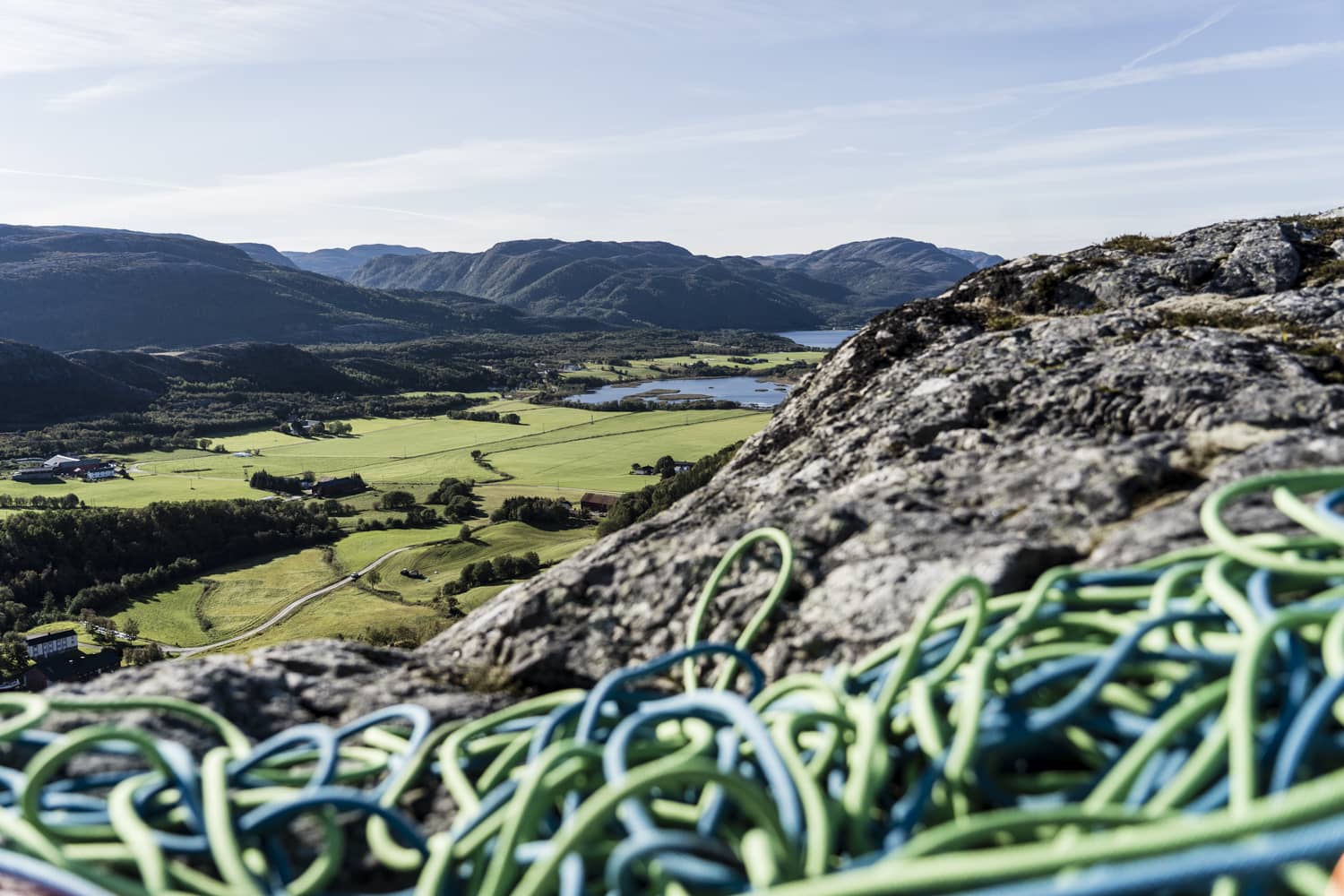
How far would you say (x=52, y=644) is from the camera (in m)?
46.4

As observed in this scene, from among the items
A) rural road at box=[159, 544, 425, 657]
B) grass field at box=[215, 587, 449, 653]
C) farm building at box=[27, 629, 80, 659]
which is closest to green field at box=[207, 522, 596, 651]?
grass field at box=[215, 587, 449, 653]

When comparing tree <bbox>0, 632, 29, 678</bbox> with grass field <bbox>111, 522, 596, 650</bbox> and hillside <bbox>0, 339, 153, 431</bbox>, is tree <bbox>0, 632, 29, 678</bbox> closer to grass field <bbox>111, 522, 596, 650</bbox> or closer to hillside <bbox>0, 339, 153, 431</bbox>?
grass field <bbox>111, 522, 596, 650</bbox>

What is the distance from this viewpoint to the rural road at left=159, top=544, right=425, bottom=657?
154 ft

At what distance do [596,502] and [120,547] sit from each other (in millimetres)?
37235

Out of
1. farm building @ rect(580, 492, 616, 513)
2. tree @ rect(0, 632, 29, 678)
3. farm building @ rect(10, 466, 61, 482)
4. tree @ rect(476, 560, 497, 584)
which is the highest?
farm building @ rect(10, 466, 61, 482)

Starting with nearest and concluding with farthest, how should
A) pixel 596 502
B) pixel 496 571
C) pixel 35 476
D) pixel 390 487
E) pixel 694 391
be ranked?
1. pixel 496 571
2. pixel 596 502
3. pixel 390 487
4. pixel 35 476
5. pixel 694 391

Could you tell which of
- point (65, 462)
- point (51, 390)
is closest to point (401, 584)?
point (65, 462)

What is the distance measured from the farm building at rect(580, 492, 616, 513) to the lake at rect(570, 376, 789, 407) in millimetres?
52597

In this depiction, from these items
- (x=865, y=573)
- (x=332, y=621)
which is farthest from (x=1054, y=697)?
(x=332, y=621)

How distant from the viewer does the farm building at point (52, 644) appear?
45531mm

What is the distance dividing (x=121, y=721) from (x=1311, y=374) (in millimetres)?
7133

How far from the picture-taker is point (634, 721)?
2.76 meters

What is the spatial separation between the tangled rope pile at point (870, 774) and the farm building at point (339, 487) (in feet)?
273

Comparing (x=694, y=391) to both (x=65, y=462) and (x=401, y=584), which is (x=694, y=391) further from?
(x=401, y=584)
